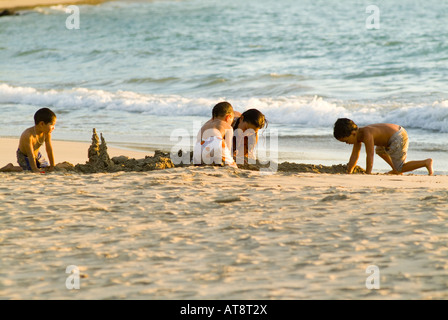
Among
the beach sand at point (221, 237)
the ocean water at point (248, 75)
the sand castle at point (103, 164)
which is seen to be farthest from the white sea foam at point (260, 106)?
the beach sand at point (221, 237)

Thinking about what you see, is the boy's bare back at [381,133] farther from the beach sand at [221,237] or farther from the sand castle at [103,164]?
the sand castle at [103,164]

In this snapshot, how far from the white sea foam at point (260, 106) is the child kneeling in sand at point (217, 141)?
204 inches

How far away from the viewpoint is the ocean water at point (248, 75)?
33.8 ft

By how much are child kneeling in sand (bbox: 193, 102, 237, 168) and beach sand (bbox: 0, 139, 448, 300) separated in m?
0.41

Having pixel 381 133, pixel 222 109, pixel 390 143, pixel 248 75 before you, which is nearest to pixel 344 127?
pixel 381 133

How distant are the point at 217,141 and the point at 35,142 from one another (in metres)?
1.93

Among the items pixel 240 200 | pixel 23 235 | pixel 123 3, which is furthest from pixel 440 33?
pixel 123 3

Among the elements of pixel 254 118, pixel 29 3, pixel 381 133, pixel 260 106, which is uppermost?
pixel 29 3

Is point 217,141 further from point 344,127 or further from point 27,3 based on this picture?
point 27,3

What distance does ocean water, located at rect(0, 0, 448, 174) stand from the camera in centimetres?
1029

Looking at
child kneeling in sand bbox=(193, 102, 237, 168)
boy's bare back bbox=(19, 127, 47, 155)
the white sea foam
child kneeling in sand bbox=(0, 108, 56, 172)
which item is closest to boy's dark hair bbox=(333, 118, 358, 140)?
child kneeling in sand bbox=(193, 102, 237, 168)

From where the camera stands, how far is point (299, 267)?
3.24 m

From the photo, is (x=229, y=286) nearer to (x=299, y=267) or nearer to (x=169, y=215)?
(x=299, y=267)

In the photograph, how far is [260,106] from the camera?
12438 millimetres
